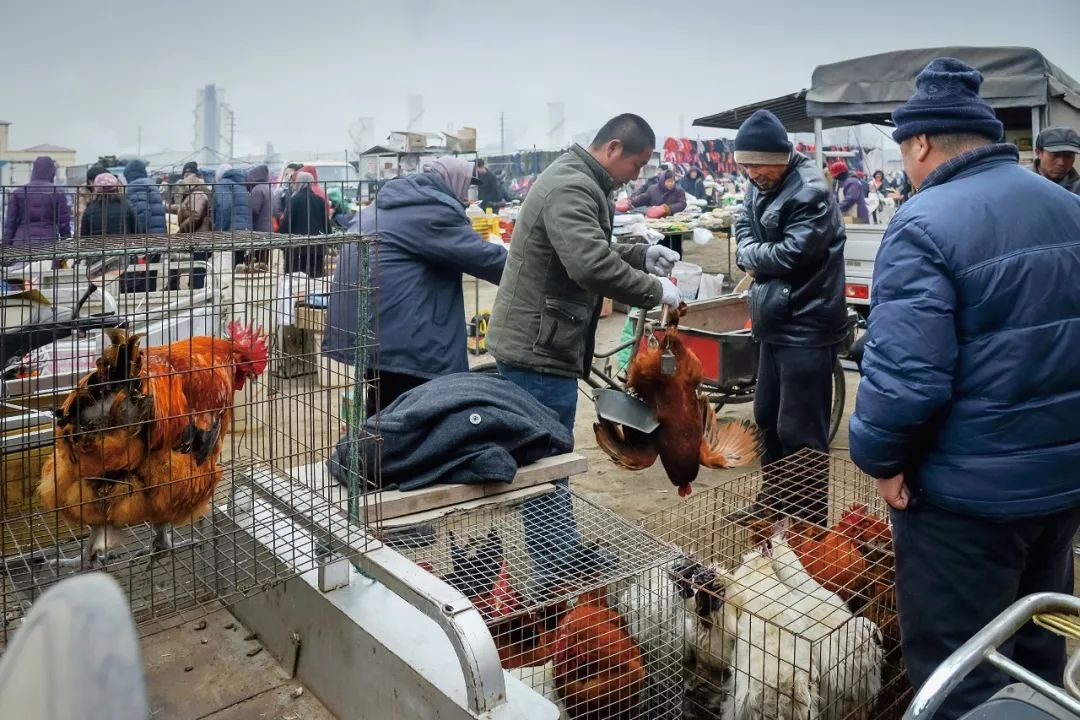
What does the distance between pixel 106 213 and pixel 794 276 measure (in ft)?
10.5

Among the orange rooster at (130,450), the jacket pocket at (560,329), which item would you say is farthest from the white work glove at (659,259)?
the orange rooster at (130,450)

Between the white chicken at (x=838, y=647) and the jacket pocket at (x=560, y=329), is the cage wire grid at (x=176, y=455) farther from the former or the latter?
the white chicken at (x=838, y=647)

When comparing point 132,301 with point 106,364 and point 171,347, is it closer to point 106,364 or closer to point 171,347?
point 171,347

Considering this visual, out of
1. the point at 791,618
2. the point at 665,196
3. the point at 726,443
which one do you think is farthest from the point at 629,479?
the point at 665,196

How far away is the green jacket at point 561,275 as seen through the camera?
3506 millimetres

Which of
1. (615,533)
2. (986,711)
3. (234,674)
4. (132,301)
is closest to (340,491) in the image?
(234,674)

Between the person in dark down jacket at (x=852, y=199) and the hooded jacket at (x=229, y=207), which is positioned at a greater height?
the person in dark down jacket at (x=852, y=199)

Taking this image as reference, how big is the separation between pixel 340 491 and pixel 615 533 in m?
0.95

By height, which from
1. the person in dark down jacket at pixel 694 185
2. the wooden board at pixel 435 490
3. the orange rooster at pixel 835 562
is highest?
the person in dark down jacket at pixel 694 185

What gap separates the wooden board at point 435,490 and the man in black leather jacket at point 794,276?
64.5 inches

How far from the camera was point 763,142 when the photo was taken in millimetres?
4156

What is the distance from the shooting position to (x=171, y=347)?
2.75 m

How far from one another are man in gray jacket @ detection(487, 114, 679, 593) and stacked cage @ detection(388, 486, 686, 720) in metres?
0.77

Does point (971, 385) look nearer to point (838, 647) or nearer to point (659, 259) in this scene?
point (838, 647)
